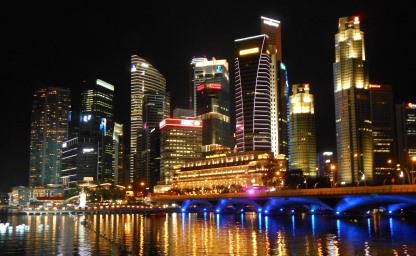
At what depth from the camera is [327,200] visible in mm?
117438

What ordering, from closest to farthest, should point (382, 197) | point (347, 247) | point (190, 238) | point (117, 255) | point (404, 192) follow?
1. point (117, 255)
2. point (347, 247)
3. point (190, 238)
4. point (404, 192)
5. point (382, 197)

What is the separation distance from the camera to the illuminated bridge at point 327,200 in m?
94.0

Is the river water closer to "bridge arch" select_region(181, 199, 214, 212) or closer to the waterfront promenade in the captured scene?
"bridge arch" select_region(181, 199, 214, 212)

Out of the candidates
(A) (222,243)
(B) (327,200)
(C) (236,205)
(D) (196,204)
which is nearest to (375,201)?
(B) (327,200)

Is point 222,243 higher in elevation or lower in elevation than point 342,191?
lower

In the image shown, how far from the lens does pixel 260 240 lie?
228 feet

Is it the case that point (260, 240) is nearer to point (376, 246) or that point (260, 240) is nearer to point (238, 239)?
point (238, 239)

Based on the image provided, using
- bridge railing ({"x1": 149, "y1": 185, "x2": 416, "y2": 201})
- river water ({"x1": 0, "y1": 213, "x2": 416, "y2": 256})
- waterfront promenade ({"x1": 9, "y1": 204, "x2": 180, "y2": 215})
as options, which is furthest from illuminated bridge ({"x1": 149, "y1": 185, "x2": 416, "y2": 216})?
river water ({"x1": 0, "y1": 213, "x2": 416, "y2": 256})

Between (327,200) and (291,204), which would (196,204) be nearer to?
(291,204)

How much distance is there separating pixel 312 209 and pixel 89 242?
86616 mm

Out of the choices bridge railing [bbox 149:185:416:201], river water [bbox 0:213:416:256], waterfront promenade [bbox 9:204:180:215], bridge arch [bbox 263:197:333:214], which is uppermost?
bridge railing [bbox 149:185:416:201]

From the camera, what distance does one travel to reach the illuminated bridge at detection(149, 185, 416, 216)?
308ft

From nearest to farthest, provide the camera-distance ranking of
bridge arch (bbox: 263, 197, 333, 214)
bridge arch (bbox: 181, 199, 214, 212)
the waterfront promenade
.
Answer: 1. bridge arch (bbox: 263, 197, 333, 214)
2. bridge arch (bbox: 181, 199, 214, 212)
3. the waterfront promenade

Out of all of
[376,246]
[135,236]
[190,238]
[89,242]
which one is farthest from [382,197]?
[89,242]
